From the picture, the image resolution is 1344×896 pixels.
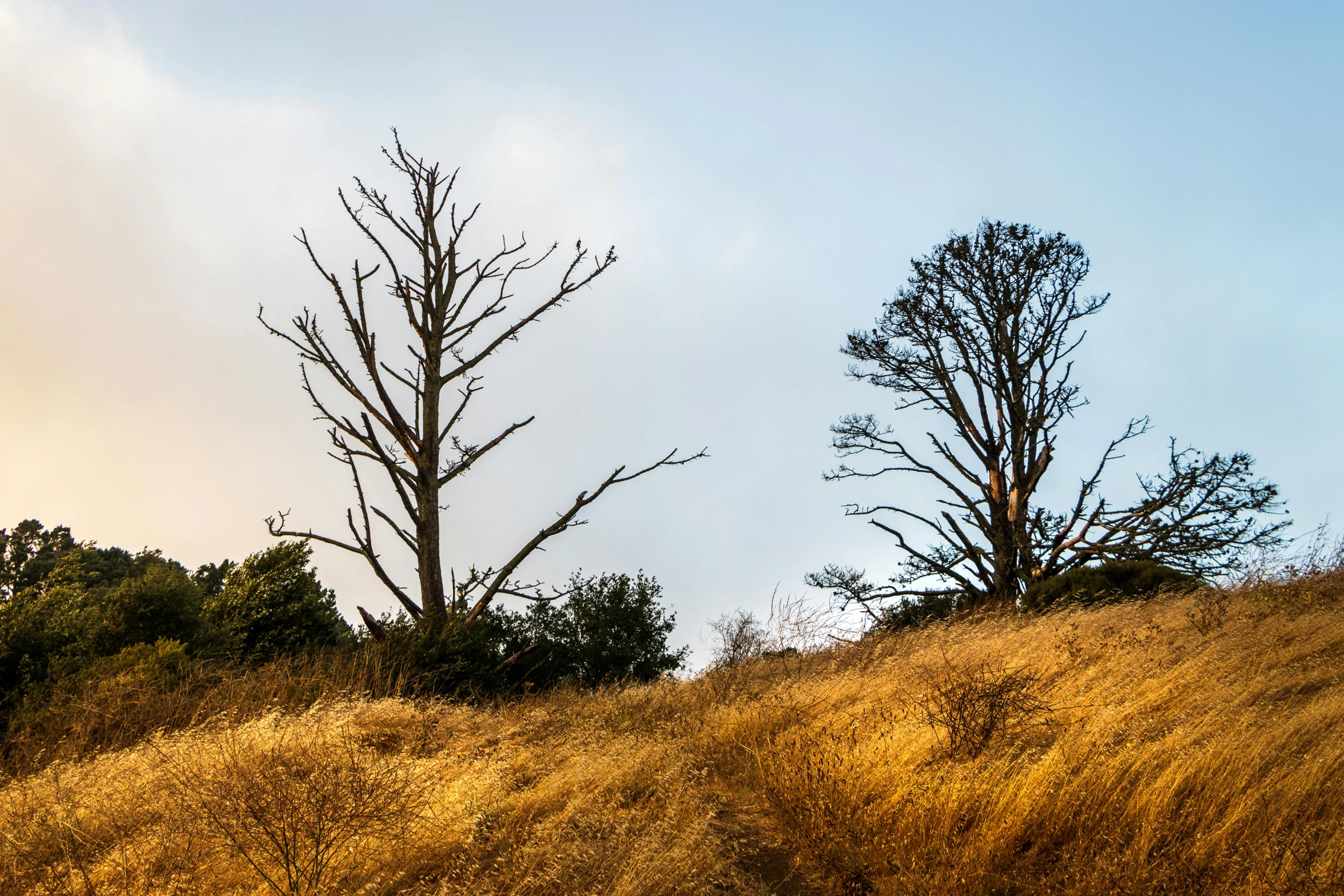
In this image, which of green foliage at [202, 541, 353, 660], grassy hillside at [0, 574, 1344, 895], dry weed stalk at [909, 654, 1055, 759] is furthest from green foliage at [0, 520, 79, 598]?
dry weed stalk at [909, 654, 1055, 759]

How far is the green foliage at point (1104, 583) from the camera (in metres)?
11.9

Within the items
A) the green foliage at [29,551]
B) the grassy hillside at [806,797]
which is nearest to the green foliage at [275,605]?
the grassy hillside at [806,797]

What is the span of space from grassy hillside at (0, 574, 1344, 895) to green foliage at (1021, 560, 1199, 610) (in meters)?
5.19

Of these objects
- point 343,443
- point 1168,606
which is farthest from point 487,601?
point 1168,606

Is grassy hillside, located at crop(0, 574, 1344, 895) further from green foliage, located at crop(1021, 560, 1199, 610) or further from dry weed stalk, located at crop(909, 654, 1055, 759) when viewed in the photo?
green foliage, located at crop(1021, 560, 1199, 610)

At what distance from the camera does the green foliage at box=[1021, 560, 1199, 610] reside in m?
11.9

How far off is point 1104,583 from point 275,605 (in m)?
13.5

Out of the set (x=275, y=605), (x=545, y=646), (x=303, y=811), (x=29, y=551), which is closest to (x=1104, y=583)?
(x=545, y=646)

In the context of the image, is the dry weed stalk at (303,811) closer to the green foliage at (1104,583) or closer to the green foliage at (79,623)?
the green foliage at (79,623)

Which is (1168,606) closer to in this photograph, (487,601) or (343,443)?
(487,601)

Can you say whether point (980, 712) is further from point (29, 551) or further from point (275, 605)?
point (29, 551)

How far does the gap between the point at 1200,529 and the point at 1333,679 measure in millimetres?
11634

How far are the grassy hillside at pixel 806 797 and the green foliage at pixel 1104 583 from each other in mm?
5186

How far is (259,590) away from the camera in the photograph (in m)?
11.7
